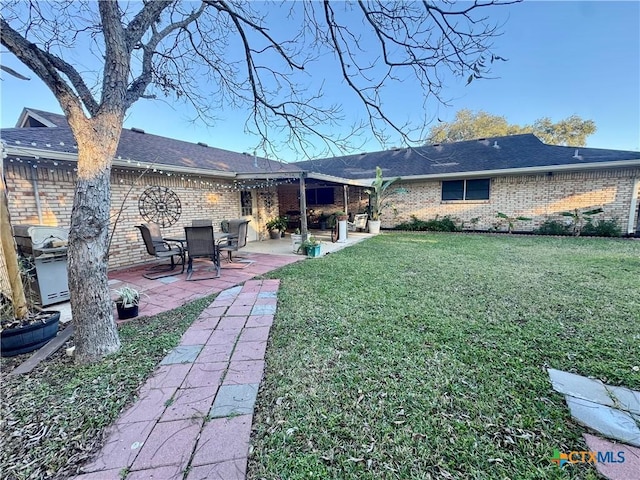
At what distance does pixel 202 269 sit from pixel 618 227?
520 inches

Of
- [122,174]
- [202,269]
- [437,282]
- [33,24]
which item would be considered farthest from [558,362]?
[122,174]

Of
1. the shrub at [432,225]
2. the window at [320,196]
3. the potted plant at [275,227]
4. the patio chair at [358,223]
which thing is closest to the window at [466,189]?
the shrub at [432,225]

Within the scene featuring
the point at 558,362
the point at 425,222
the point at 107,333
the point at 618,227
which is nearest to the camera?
the point at 558,362

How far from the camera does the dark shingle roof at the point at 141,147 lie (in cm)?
486

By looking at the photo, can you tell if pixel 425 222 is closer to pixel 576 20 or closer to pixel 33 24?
pixel 576 20

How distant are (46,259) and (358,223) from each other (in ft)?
32.2

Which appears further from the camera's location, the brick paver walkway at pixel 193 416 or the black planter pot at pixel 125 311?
the black planter pot at pixel 125 311

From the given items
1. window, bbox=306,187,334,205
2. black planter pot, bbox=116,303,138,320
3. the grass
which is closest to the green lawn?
the grass

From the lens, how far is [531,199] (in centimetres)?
1038

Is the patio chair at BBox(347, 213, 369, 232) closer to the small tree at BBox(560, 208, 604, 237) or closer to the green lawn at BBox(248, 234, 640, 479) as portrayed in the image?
the green lawn at BBox(248, 234, 640, 479)

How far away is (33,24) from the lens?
10.2 feet

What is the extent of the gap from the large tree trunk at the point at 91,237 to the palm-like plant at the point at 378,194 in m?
9.72

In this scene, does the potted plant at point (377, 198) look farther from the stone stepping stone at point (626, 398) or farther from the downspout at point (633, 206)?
the stone stepping stone at point (626, 398)

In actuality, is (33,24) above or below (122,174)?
above
